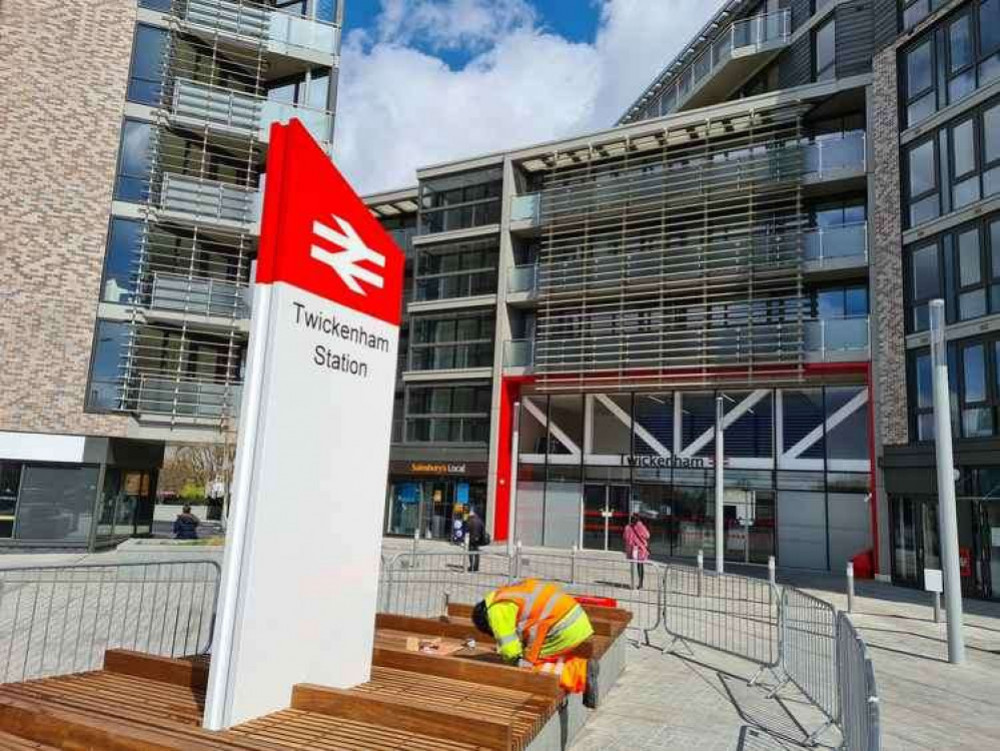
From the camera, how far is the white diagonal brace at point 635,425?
27.5m

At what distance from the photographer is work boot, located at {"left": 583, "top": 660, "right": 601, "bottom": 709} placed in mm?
7020

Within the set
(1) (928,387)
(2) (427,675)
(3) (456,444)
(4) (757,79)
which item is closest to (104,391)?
(3) (456,444)

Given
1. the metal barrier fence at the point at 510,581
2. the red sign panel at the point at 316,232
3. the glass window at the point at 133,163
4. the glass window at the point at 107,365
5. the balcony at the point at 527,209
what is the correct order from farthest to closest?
1. the balcony at the point at 527,209
2. the glass window at the point at 133,163
3. the glass window at the point at 107,365
4. the metal barrier fence at the point at 510,581
5. the red sign panel at the point at 316,232

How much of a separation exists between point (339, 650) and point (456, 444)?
80.5 feet

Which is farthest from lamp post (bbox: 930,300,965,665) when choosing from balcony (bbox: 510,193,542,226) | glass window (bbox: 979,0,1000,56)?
balcony (bbox: 510,193,542,226)

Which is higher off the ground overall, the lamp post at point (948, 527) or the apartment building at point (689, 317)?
the apartment building at point (689, 317)

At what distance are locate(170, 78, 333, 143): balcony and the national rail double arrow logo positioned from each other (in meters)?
19.1

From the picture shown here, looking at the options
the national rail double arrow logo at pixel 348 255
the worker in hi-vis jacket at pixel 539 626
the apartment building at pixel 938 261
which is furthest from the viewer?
the apartment building at pixel 938 261

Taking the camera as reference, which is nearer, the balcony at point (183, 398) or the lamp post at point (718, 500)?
the lamp post at point (718, 500)

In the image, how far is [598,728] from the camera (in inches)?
274

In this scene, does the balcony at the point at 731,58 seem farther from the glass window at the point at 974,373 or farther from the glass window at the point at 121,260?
the glass window at the point at 121,260

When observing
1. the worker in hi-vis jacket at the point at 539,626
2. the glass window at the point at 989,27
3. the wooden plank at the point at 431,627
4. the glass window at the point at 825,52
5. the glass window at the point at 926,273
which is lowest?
the wooden plank at the point at 431,627

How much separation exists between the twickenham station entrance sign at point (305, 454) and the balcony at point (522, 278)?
2383cm

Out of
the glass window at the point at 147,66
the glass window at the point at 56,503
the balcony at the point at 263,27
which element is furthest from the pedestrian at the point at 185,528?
the balcony at the point at 263,27
